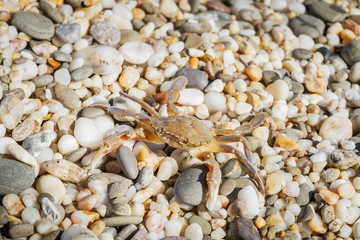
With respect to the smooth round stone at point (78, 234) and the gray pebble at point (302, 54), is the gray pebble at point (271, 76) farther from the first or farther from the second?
the smooth round stone at point (78, 234)

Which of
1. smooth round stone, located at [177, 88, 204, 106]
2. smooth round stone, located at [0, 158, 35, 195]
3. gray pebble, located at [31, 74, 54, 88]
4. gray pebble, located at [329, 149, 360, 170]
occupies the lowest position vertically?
smooth round stone, located at [0, 158, 35, 195]

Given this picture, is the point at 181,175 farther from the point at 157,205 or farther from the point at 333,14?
the point at 333,14

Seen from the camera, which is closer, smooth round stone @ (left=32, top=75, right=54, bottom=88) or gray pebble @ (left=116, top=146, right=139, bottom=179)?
gray pebble @ (left=116, top=146, right=139, bottom=179)

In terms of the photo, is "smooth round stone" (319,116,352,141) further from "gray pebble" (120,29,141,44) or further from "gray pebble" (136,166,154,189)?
"gray pebble" (120,29,141,44)

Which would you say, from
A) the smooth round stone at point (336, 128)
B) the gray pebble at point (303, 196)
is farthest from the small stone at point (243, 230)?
the smooth round stone at point (336, 128)

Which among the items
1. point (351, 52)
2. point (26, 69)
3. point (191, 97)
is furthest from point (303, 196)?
point (26, 69)

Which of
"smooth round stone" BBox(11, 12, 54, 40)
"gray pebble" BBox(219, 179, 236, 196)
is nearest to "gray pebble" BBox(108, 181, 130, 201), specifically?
"gray pebble" BBox(219, 179, 236, 196)

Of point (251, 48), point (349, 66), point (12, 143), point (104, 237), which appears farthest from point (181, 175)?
point (349, 66)
